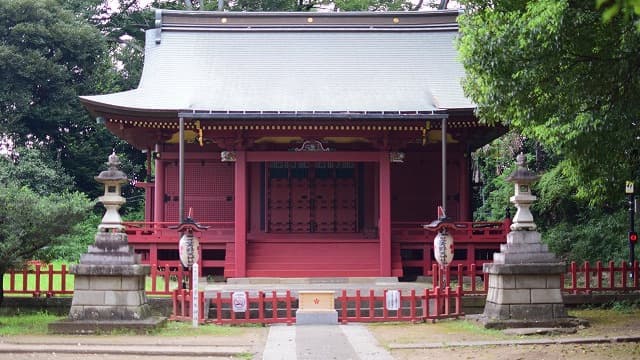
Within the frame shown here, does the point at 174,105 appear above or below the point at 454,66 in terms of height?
below

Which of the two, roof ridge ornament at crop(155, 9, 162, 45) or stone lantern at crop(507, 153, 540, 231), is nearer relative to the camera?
stone lantern at crop(507, 153, 540, 231)

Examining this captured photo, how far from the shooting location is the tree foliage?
1210 cm

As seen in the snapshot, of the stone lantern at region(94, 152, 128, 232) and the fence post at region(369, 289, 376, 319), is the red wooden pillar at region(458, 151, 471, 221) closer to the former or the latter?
the fence post at region(369, 289, 376, 319)

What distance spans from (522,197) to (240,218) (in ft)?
28.8

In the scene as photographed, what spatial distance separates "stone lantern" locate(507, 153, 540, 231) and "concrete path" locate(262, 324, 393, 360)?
11.4 feet

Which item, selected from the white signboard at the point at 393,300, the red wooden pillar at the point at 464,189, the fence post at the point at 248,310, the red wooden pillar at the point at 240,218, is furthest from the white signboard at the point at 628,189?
the red wooden pillar at the point at 240,218

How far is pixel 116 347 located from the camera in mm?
11914

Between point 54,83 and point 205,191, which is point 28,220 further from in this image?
point 54,83

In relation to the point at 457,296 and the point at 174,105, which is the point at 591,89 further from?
the point at 174,105

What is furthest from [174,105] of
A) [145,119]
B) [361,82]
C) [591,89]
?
[591,89]

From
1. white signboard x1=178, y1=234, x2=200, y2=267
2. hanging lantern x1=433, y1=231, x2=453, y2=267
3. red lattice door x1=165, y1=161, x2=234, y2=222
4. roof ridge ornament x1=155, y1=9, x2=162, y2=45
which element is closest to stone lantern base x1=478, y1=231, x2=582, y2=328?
hanging lantern x1=433, y1=231, x2=453, y2=267

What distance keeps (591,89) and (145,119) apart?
42.1 feet

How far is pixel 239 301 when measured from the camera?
608 inches

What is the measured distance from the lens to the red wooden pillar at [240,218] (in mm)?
21094
